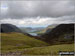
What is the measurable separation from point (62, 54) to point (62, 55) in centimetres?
34

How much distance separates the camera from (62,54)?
26.0 meters

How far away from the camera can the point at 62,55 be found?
26.3 metres
